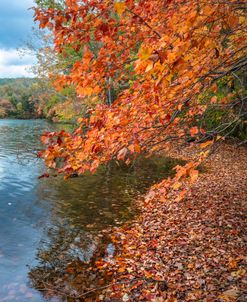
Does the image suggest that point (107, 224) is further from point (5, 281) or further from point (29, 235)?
point (5, 281)

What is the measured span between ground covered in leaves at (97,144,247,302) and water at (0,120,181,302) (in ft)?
3.22

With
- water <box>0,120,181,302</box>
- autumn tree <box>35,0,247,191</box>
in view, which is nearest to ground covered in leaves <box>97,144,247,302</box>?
water <box>0,120,181,302</box>

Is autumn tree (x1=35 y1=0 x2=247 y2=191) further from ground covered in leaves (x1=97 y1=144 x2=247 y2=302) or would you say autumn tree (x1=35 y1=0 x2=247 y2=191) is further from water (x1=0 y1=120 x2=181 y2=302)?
ground covered in leaves (x1=97 y1=144 x2=247 y2=302)

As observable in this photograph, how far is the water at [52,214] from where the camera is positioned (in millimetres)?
7207

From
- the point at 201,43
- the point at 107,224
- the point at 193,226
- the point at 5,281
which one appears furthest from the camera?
the point at 107,224

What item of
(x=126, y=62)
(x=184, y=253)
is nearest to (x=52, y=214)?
(x=184, y=253)

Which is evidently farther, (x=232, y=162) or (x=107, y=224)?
(x=232, y=162)

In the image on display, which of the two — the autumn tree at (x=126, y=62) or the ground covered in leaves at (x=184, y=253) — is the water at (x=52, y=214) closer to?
the ground covered in leaves at (x=184, y=253)

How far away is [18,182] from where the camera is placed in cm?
1524

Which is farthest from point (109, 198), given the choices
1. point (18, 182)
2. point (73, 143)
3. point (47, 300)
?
point (73, 143)

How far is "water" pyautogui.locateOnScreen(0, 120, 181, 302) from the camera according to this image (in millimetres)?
7207

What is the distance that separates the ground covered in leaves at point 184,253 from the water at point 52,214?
98cm

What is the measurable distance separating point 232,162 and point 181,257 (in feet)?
44.1


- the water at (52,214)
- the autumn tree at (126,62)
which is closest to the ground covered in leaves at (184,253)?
the water at (52,214)
